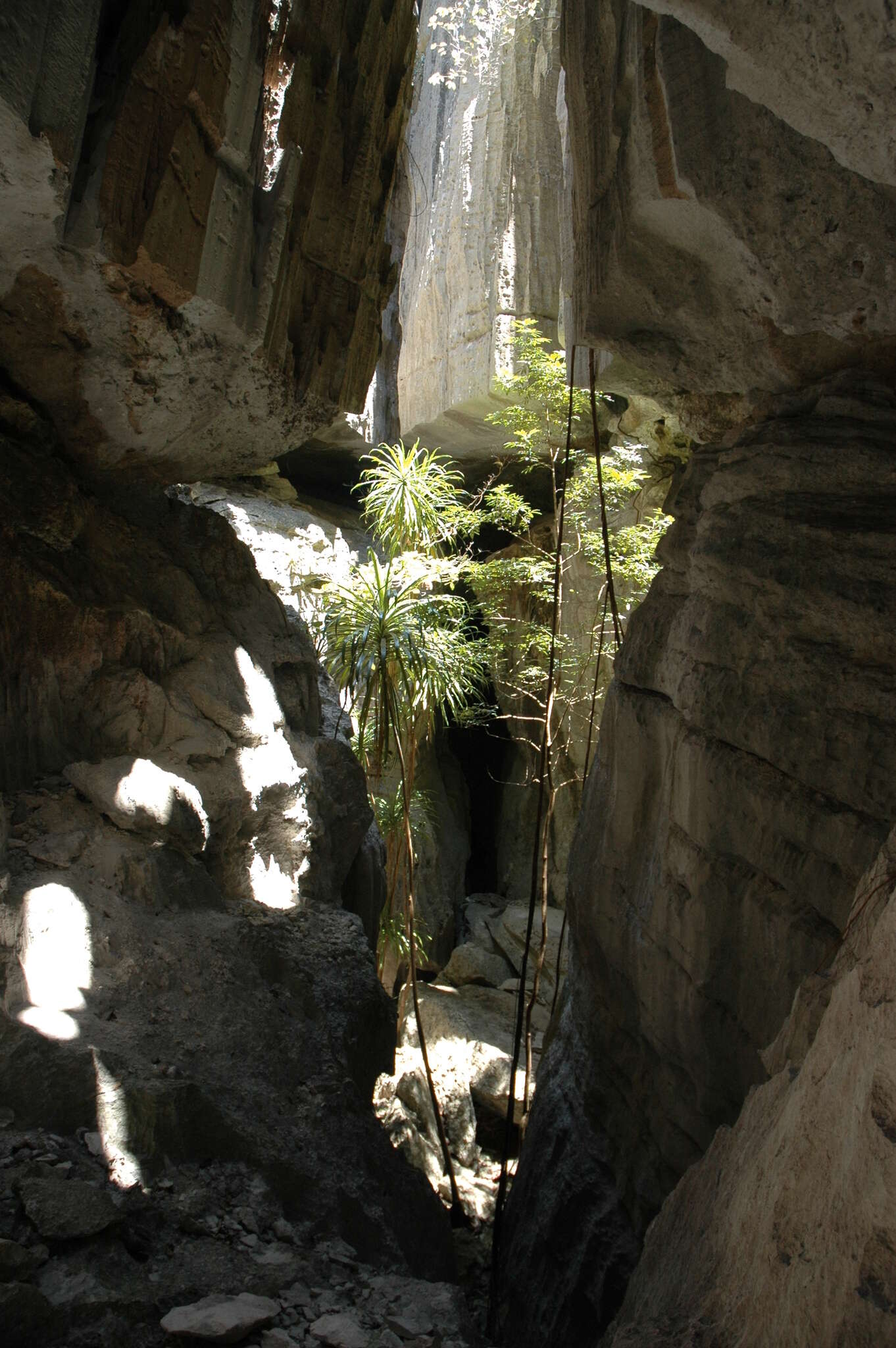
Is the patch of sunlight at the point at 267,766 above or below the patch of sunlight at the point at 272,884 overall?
above

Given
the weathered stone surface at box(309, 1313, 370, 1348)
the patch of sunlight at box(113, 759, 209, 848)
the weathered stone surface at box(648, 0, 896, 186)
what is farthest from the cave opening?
the weathered stone surface at box(648, 0, 896, 186)

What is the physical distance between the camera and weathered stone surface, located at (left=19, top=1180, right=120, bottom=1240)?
2.44 meters

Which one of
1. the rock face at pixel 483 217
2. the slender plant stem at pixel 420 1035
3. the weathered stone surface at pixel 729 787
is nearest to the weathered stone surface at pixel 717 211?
the weathered stone surface at pixel 729 787

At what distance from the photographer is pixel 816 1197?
169 cm

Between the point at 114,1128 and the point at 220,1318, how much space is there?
0.82 metres

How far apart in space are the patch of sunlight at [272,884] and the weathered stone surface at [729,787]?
1745 mm

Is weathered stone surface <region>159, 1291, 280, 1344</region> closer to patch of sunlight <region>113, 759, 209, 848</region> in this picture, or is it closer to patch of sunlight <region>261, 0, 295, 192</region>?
patch of sunlight <region>113, 759, 209, 848</region>

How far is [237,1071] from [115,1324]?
1.44 metres

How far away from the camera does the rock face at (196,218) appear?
3.59 meters

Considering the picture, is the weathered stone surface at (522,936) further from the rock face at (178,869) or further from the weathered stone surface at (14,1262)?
the weathered stone surface at (14,1262)

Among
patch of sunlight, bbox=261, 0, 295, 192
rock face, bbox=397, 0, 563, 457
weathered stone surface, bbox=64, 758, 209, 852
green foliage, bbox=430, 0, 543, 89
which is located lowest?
weathered stone surface, bbox=64, 758, 209, 852

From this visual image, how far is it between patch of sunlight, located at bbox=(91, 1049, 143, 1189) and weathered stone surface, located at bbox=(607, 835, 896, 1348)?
1584mm

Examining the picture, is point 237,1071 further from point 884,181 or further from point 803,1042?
point 884,181

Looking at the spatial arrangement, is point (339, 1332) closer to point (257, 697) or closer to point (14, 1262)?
point (14, 1262)
